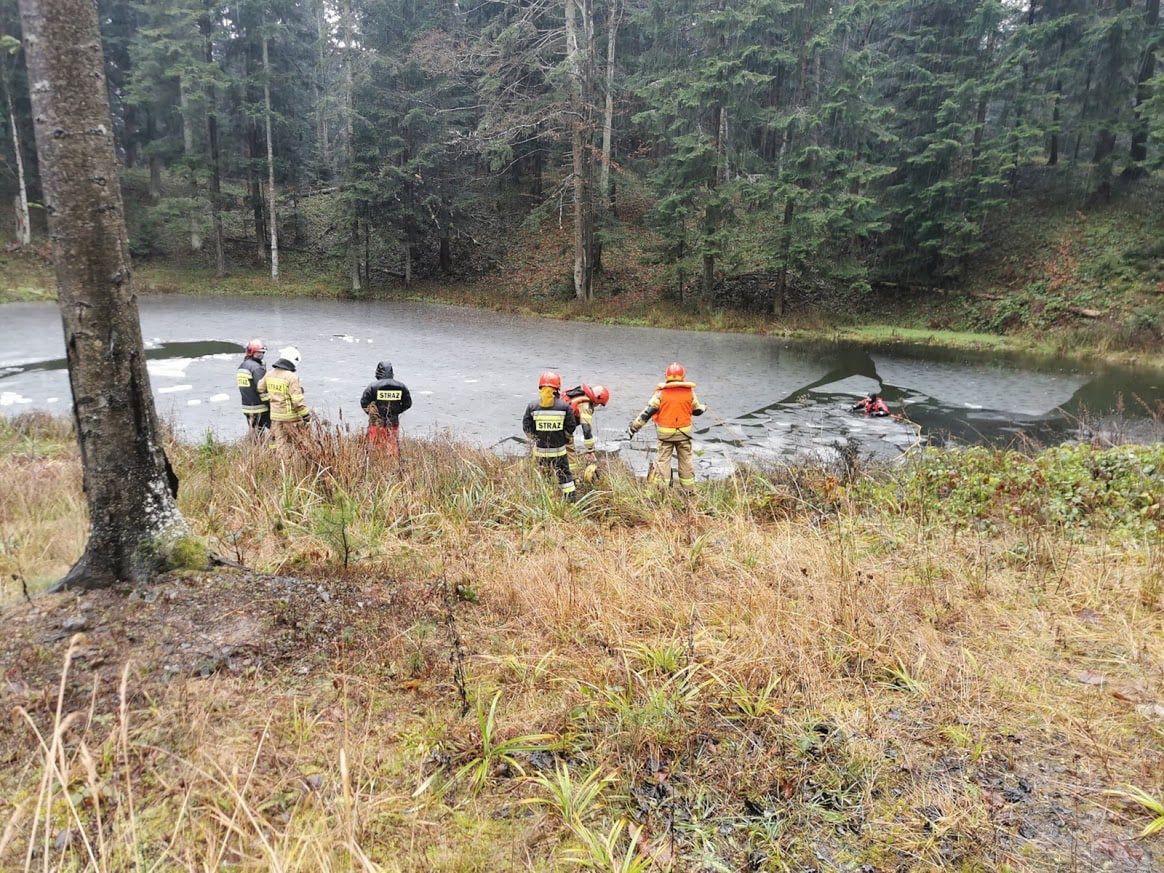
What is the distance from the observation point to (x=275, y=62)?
1309 inches

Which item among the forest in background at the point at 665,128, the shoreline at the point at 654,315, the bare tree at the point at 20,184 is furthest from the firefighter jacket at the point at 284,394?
the bare tree at the point at 20,184

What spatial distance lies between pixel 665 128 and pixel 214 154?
922 inches

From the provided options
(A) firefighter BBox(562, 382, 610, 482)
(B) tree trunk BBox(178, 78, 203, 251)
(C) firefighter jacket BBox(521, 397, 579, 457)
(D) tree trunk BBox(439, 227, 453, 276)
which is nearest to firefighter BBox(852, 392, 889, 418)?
(A) firefighter BBox(562, 382, 610, 482)

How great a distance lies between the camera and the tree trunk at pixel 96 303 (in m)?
2.96

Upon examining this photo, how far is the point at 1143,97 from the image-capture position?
2553 cm

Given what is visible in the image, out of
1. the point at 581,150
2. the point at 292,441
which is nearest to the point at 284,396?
the point at 292,441

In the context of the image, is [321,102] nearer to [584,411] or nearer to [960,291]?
[584,411]

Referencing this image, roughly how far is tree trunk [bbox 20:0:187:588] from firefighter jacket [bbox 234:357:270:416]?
5.78 meters

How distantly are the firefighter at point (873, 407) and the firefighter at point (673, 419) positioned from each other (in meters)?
6.14

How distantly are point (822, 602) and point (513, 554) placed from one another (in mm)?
2244

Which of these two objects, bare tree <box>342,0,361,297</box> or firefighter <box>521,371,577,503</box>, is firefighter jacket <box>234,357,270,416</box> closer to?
firefighter <box>521,371,577,503</box>

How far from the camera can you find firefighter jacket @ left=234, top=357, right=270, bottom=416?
29.0ft

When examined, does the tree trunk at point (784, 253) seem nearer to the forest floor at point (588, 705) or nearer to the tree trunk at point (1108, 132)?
the tree trunk at point (1108, 132)

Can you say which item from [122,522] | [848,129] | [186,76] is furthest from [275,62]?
[122,522]
